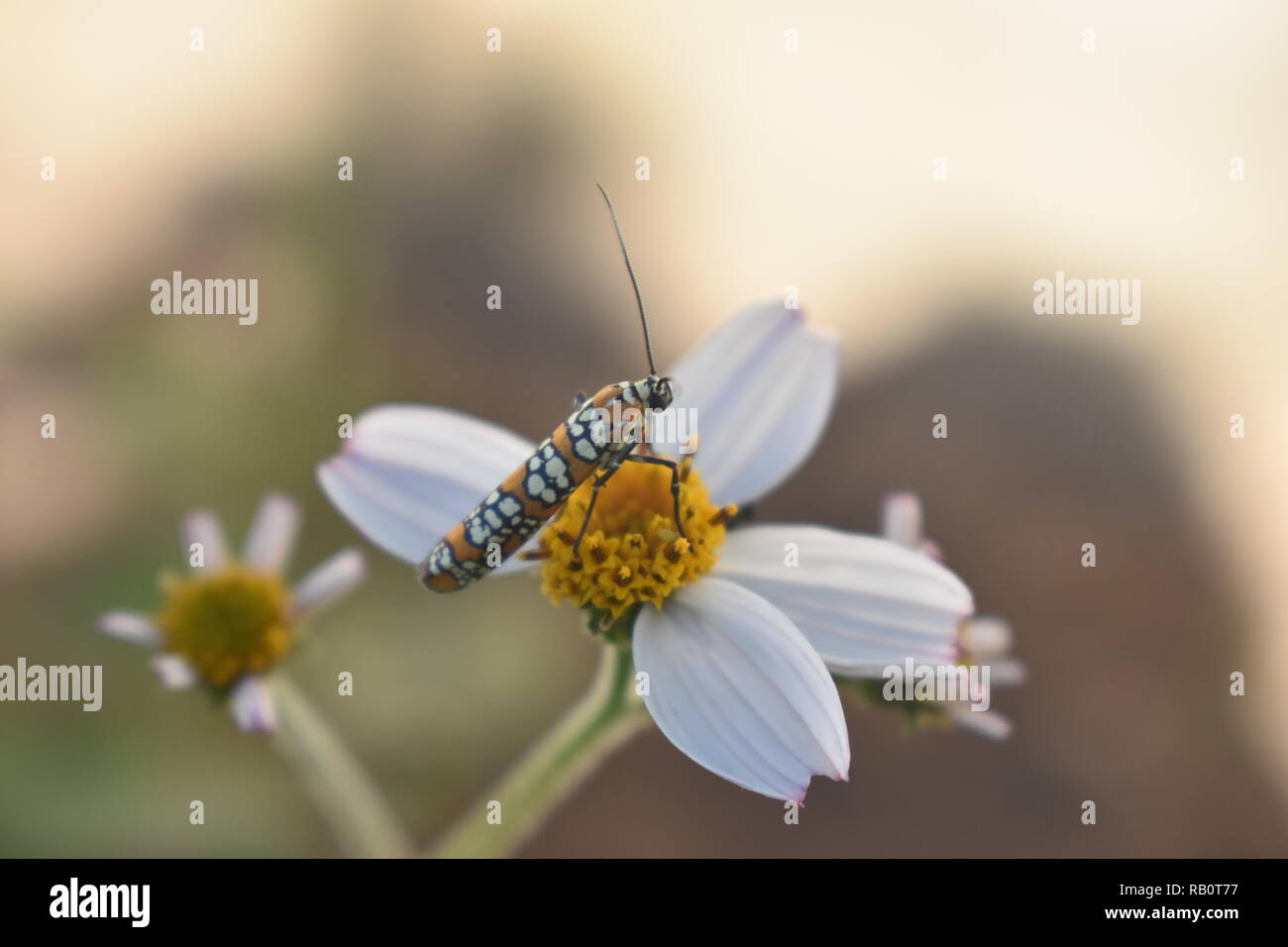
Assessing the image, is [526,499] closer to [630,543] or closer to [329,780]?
[630,543]

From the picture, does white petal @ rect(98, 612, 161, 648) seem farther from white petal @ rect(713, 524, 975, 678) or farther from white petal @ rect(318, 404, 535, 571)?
white petal @ rect(713, 524, 975, 678)

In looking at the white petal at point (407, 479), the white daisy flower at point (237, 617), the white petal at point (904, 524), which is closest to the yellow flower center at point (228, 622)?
the white daisy flower at point (237, 617)

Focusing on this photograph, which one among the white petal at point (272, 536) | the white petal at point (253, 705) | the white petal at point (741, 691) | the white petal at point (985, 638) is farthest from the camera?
the white petal at point (272, 536)

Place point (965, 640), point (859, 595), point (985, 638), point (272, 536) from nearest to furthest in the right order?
1. point (859, 595)
2. point (965, 640)
3. point (985, 638)
4. point (272, 536)

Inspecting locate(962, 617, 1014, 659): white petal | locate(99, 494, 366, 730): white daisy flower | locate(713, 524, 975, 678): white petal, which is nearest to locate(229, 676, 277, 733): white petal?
locate(99, 494, 366, 730): white daisy flower

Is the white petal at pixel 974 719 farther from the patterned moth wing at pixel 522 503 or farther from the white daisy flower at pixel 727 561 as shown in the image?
the patterned moth wing at pixel 522 503

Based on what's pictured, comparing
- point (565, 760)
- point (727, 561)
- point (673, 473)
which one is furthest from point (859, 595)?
point (565, 760)
